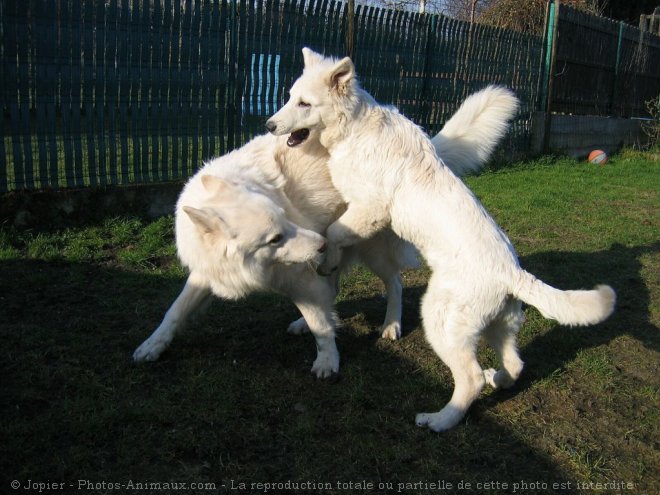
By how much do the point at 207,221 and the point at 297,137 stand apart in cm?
115

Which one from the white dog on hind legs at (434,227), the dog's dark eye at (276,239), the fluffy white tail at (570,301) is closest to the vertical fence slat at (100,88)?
the white dog on hind legs at (434,227)

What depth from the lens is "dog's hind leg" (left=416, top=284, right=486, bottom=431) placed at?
2.99m

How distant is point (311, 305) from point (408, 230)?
2.51ft

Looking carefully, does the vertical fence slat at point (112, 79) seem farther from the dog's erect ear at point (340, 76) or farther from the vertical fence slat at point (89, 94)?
the dog's erect ear at point (340, 76)

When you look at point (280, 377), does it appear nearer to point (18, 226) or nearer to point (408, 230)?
point (408, 230)

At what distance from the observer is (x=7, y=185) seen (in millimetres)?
5477

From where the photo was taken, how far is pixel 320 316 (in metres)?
3.58

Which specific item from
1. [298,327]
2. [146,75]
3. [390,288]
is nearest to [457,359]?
[390,288]

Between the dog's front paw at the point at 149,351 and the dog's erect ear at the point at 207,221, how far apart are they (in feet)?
3.09

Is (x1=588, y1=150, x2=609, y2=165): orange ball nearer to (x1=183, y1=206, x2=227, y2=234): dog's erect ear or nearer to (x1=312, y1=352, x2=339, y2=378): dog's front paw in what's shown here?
(x1=312, y1=352, x2=339, y2=378): dog's front paw

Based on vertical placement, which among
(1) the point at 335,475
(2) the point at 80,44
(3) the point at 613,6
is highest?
(3) the point at 613,6

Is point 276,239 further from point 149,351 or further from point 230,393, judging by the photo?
point 149,351

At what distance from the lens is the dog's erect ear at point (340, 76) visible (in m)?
3.66

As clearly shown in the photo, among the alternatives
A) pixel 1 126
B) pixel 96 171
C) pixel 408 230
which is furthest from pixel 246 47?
pixel 408 230
